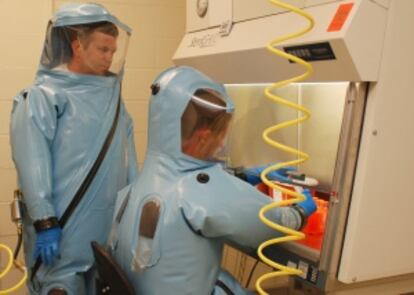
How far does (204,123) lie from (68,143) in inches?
28.0

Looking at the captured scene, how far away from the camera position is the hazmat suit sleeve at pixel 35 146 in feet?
5.35

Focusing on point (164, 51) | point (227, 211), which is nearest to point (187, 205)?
point (227, 211)

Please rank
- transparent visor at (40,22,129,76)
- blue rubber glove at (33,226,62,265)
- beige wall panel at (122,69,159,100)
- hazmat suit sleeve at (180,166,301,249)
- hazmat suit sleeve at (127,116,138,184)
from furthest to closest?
beige wall panel at (122,69,159,100), hazmat suit sleeve at (127,116,138,184), transparent visor at (40,22,129,76), blue rubber glove at (33,226,62,265), hazmat suit sleeve at (180,166,301,249)

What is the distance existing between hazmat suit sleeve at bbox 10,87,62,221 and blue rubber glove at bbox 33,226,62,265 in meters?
0.06

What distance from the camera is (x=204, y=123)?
1236 mm

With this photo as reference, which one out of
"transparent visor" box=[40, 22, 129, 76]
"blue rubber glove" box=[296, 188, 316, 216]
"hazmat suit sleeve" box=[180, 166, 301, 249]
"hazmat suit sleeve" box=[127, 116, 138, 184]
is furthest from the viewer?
"hazmat suit sleeve" box=[127, 116, 138, 184]

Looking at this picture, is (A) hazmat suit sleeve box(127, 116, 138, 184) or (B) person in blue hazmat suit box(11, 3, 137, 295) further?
(A) hazmat suit sleeve box(127, 116, 138, 184)

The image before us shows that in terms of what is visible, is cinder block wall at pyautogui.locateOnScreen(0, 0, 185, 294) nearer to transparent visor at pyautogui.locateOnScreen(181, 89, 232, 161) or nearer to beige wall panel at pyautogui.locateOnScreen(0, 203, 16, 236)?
beige wall panel at pyautogui.locateOnScreen(0, 203, 16, 236)

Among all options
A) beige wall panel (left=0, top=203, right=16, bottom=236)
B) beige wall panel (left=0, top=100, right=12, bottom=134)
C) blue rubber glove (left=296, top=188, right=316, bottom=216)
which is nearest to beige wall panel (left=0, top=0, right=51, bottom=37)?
beige wall panel (left=0, top=100, right=12, bottom=134)

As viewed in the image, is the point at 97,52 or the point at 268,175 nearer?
the point at 268,175

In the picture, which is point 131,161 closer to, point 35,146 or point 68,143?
point 68,143

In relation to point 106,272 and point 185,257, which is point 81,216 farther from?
point 185,257

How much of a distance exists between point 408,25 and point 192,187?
71 cm

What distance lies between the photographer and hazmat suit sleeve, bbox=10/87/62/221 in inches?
64.2
